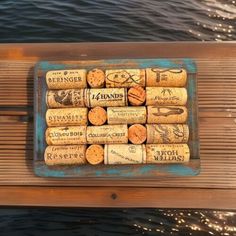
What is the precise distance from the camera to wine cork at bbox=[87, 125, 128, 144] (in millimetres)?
4227

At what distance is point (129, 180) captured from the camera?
4.38 m

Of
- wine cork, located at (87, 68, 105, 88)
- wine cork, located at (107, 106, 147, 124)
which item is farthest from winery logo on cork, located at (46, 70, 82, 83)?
wine cork, located at (107, 106, 147, 124)

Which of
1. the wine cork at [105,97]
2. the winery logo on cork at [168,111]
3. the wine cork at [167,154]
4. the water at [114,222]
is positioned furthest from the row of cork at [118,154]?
the water at [114,222]

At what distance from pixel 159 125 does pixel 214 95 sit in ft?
2.95

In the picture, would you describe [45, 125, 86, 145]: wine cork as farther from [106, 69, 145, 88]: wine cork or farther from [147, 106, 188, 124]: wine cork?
[147, 106, 188, 124]: wine cork

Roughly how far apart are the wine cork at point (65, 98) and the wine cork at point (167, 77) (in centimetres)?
84

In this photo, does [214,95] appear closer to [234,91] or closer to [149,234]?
[234,91]

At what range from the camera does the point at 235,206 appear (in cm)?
426

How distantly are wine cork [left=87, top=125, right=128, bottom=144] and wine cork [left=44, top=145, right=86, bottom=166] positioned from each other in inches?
7.0

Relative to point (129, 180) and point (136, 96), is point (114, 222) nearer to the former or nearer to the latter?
point (129, 180)

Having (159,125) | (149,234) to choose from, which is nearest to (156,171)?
(159,125)

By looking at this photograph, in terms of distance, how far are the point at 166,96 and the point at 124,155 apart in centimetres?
87

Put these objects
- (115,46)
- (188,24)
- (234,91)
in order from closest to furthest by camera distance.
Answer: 1. (234,91)
2. (115,46)
3. (188,24)

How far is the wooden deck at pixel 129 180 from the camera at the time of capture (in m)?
4.32
